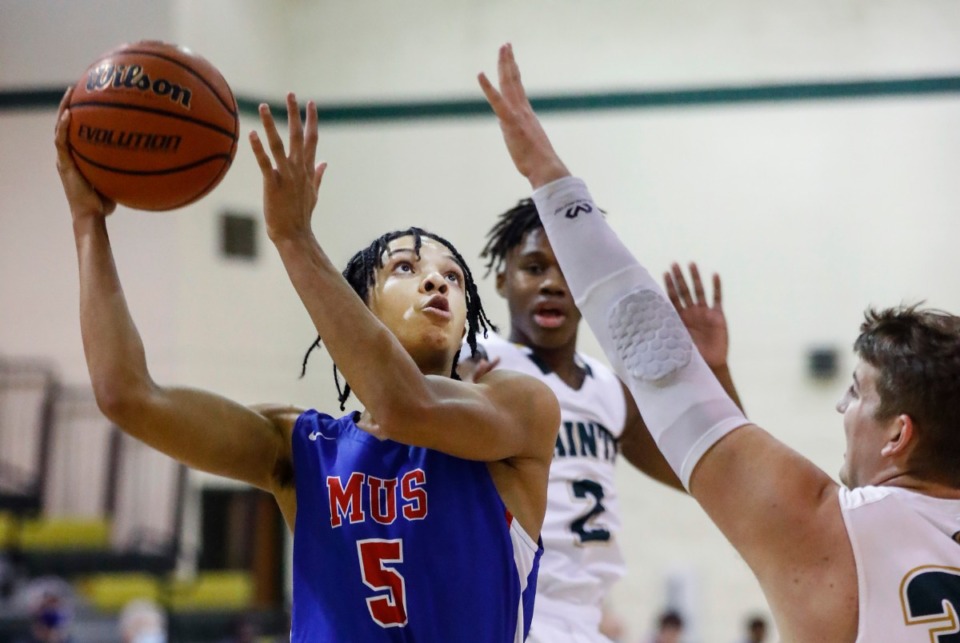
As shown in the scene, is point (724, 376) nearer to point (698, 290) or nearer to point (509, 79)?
point (698, 290)

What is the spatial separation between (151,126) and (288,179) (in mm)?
499

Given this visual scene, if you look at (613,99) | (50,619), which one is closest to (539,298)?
(50,619)

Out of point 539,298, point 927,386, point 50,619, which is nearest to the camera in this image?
point 927,386

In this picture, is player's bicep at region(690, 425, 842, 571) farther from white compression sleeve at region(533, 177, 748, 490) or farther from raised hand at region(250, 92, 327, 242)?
raised hand at region(250, 92, 327, 242)

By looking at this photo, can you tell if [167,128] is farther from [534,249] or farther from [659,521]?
[659,521]

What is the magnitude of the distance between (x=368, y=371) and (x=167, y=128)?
803mm

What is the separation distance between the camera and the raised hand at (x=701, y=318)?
8.00 ft

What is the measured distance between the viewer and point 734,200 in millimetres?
8844

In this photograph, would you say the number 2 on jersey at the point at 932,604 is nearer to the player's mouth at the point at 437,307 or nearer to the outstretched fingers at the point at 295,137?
the player's mouth at the point at 437,307

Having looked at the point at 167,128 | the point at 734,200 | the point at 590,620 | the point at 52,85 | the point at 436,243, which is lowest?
the point at 590,620

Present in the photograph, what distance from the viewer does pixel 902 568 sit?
177 cm

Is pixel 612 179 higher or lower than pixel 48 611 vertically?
higher

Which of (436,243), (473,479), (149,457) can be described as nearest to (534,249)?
(436,243)

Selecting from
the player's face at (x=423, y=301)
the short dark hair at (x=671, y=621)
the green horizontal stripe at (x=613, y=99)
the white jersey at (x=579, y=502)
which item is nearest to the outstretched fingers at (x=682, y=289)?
the player's face at (x=423, y=301)
